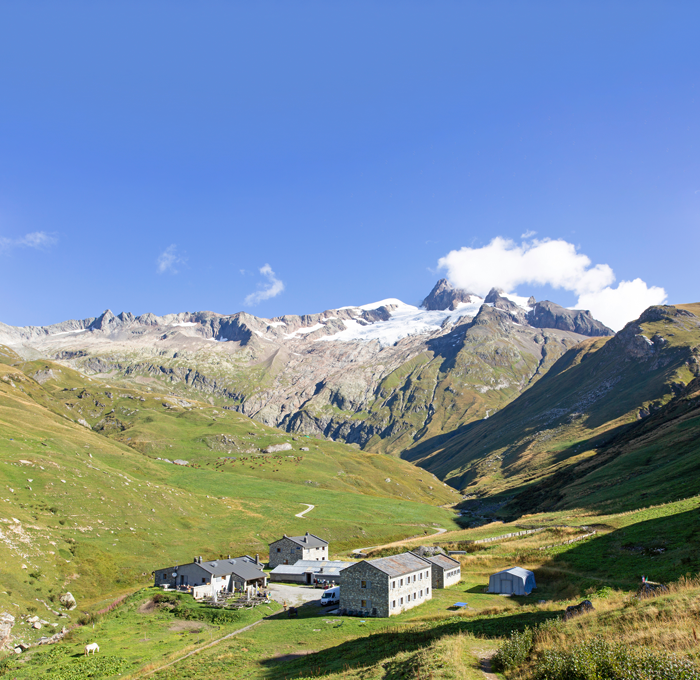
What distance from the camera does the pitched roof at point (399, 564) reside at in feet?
184

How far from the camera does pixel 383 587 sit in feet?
181

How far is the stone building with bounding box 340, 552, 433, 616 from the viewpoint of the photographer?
55000mm

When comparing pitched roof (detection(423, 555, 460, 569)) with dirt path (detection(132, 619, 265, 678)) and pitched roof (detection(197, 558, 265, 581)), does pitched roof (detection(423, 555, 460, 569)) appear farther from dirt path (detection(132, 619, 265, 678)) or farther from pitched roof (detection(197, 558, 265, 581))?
pitched roof (detection(197, 558, 265, 581))

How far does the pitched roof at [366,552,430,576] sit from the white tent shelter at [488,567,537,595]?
8.87 metres

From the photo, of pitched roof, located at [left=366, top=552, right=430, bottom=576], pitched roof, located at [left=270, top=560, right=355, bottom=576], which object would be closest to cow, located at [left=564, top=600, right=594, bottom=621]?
pitched roof, located at [left=366, top=552, right=430, bottom=576]

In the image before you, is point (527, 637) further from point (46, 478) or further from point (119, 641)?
point (46, 478)

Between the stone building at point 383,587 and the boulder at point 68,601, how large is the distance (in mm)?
39307

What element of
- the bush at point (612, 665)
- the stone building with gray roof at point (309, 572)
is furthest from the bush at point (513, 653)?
the stone building with gray roof at point (309, 572)

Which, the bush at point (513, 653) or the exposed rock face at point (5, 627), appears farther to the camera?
the exposed rock face at point (5, 627)

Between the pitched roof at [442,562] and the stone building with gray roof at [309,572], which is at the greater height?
the pitched roof at [442,562]

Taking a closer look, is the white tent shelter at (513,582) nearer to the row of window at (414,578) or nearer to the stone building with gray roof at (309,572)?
the row of window at (414,578)

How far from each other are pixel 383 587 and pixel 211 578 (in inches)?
1270

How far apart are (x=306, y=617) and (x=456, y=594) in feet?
65.6

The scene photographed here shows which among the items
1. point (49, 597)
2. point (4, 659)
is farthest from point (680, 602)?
point (49, 597)
